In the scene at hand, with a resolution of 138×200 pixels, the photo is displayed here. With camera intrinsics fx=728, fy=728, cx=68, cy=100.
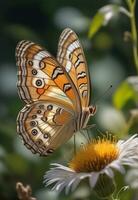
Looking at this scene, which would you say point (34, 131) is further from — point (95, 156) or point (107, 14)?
point (107, 14)

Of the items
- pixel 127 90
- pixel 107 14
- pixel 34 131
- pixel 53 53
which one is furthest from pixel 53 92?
pixel 53 53

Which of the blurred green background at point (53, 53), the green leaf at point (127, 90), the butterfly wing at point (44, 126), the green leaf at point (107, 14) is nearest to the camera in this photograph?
the butterfly wing at point (44, 126)

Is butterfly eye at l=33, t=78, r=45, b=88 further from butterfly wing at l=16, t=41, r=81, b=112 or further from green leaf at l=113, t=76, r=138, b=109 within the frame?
green leaf at l=113, t=76, r=138, b=109

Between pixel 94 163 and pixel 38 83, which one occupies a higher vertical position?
pixel 38 83

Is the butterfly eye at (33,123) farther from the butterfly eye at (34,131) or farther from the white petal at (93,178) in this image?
the white petal at (93,178)

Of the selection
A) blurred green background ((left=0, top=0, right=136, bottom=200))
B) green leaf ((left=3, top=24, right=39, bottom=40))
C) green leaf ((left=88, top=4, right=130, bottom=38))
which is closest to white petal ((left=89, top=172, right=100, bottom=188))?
green leaf ((left=88, top=4, right=130, bottom=38))

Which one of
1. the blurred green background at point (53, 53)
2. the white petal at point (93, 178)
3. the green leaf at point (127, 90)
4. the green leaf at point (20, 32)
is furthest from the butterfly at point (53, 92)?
the green leaf at point (20, 32)
